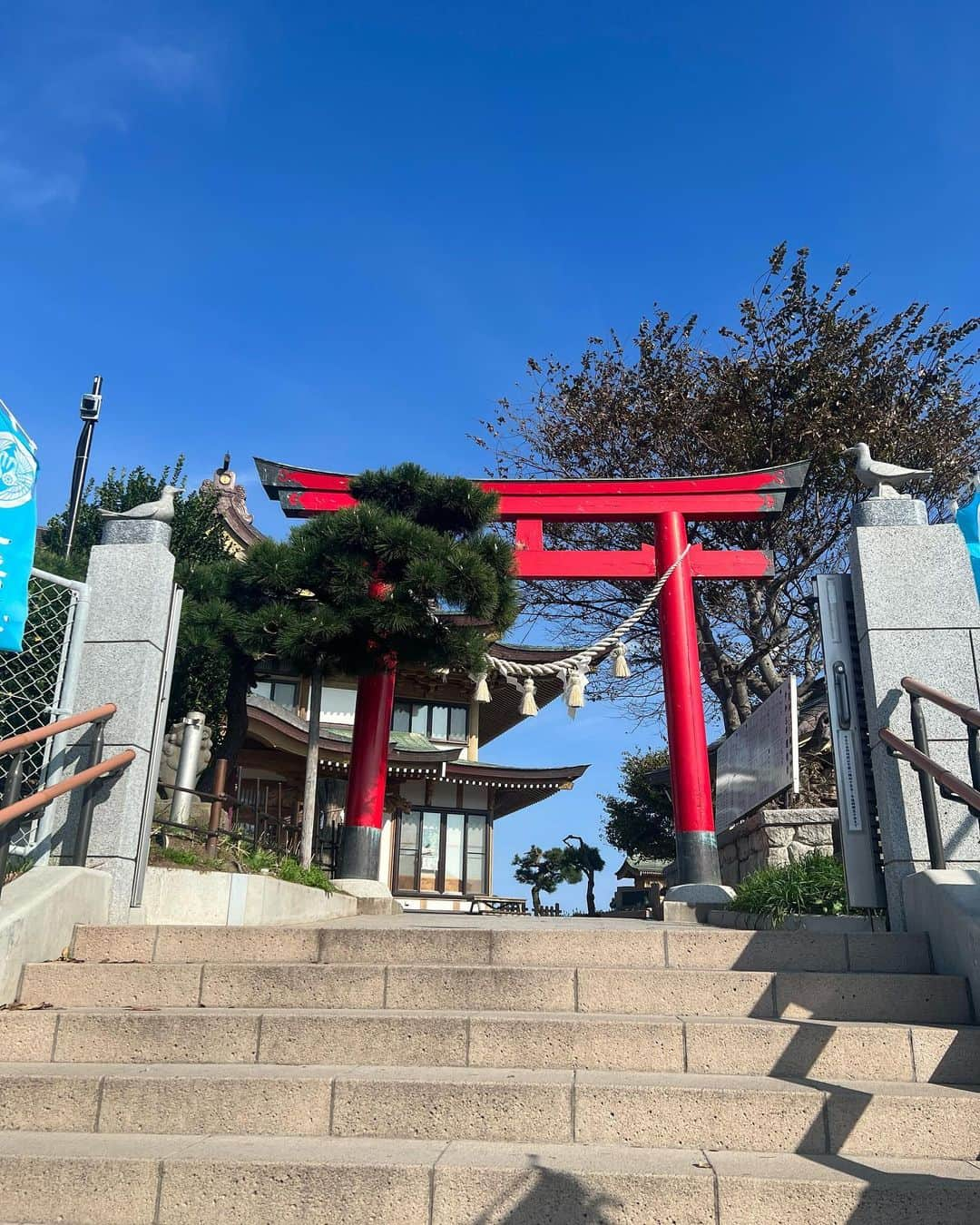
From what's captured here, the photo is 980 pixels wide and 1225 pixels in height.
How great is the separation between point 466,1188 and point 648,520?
366 inches

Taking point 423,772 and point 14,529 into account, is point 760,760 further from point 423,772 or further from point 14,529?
point 423,772

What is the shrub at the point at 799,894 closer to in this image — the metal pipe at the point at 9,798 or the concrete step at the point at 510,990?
the concrete step at the point at 510,990

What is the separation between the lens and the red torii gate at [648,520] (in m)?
9.85

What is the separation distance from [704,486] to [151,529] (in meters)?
7.44

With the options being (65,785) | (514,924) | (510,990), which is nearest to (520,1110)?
(510,990)

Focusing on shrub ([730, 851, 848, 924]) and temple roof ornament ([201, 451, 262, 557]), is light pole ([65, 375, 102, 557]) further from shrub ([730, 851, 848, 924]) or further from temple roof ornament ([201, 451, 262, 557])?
shrub ([730, 851, 848, 924])

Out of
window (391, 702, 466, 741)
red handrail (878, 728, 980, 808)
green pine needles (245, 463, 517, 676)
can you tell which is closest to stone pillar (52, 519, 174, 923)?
green pine needles (245, 463, 517, 676)

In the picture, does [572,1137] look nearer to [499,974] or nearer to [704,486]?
[499,974]

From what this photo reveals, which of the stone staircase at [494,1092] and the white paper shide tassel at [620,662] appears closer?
the stone staircase at [494,1092]

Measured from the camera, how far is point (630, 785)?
89.1 ft

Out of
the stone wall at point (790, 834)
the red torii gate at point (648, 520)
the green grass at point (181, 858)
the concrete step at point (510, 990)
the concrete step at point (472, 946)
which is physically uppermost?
the red torii gate at point (648, 520)

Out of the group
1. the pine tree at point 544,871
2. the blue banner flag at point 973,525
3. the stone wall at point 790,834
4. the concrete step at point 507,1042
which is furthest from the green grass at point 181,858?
the pine tree at point 544,871

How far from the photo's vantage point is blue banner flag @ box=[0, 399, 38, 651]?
14.2 feet

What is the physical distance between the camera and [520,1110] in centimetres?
273
